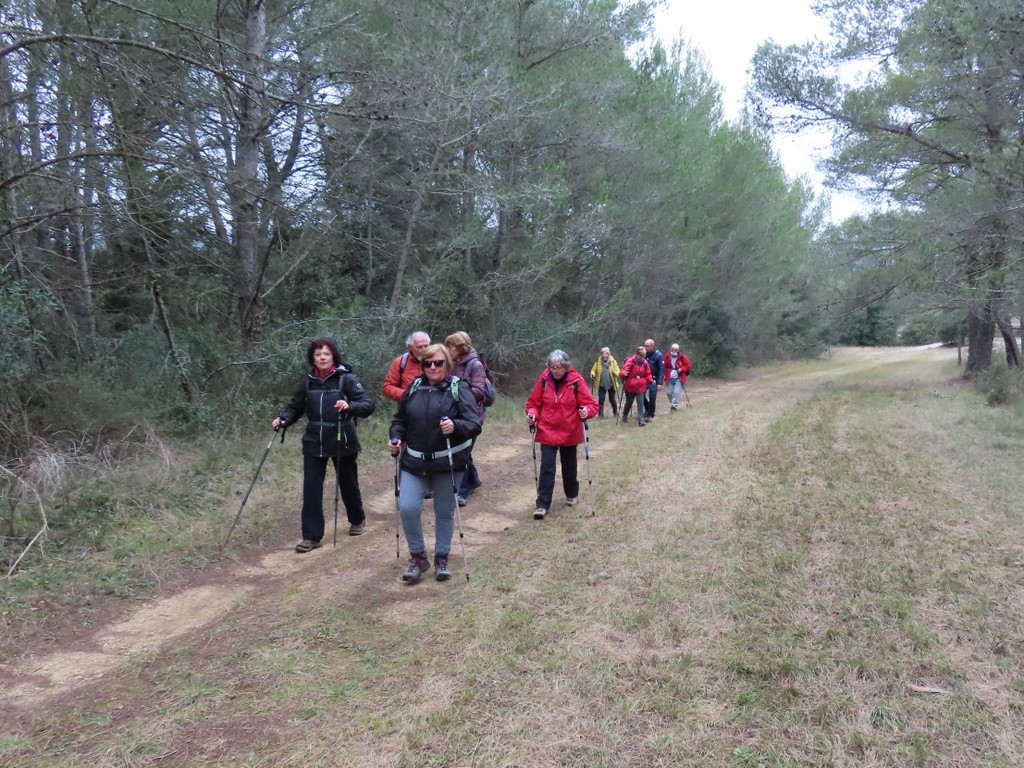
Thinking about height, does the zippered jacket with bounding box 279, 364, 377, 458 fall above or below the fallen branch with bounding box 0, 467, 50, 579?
above

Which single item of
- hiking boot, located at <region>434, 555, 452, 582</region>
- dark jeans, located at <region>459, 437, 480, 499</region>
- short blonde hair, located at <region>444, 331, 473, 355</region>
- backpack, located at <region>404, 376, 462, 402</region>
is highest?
short blonde hair, located at <region>444, 331, 473, 355</region>

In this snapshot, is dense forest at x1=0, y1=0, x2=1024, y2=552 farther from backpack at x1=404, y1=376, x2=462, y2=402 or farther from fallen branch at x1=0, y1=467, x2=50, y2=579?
backpack at x1=404, y1=376, x2=462, y2=402

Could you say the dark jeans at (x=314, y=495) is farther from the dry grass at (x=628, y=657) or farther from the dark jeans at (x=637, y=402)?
the dark jeans at (x=637, y=402)

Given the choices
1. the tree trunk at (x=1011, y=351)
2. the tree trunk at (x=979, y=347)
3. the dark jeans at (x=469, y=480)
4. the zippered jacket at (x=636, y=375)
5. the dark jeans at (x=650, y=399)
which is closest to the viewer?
the dark jeans at (x=469, y=480)

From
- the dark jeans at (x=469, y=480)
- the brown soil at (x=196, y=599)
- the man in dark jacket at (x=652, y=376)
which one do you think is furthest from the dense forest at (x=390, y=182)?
the dark jeans at (x=469, y=480)

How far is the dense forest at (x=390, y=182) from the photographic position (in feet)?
22.9

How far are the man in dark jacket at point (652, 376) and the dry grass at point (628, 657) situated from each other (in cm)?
676

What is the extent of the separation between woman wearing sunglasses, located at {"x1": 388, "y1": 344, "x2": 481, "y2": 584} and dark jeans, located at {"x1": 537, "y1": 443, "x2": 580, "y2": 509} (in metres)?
1.88

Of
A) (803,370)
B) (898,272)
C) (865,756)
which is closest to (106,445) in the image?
(865,756)

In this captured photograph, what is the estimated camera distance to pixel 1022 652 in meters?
3.72

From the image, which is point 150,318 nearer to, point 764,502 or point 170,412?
point 170,412

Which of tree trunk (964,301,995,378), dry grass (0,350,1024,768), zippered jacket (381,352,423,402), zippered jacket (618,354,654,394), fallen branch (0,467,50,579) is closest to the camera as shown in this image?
dry grass (0,350,1024,768)

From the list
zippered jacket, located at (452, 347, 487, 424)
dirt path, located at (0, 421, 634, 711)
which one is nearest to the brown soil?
dirt path, located at (0, 421, 634, 711)

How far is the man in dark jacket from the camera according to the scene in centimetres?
1359
